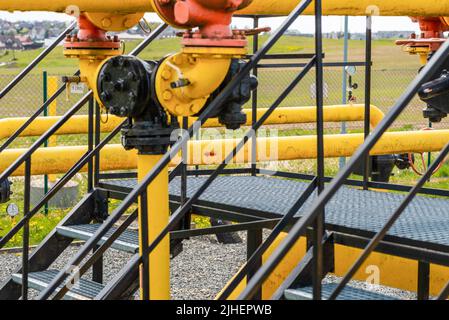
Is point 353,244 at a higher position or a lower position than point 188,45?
lower

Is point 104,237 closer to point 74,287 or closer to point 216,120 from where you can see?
point 74,287

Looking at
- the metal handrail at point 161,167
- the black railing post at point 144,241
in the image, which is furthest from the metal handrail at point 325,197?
the black railing post at point 144,241

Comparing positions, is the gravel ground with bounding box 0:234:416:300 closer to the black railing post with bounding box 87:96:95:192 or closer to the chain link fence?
the black railing post with bounding box 87:96:95:192

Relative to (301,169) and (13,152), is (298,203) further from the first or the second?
(301,169)

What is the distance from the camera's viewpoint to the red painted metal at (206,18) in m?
4.09

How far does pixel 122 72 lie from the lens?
4488 millimetres

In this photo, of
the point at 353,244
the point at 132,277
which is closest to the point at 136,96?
the point at 132,277

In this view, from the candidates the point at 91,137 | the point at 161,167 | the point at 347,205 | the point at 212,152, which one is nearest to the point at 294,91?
the point at 212,152

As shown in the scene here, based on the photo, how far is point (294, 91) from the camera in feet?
106

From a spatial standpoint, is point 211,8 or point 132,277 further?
point 132,277

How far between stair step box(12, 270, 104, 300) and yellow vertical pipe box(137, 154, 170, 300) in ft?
0.98

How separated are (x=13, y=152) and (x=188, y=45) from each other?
132 inches

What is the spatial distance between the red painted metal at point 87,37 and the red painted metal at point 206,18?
2.61 feet

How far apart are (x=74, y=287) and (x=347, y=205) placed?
155 centimetres
